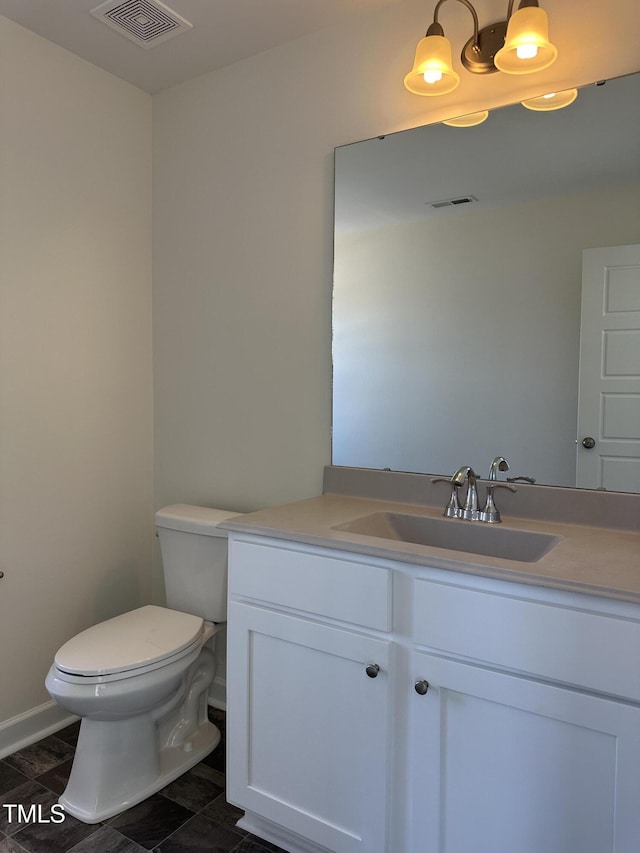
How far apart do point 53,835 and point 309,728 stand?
82 cm

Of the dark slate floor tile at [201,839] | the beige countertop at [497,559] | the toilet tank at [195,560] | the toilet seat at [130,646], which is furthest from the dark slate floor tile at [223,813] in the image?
the beige countertop at [497,559]

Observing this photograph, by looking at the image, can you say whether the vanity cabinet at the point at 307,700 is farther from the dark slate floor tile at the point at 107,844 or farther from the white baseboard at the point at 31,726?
the white baseboard at the point at 31,726

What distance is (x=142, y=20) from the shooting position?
199 cm

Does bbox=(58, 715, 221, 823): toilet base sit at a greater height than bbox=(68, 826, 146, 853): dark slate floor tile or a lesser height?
greater

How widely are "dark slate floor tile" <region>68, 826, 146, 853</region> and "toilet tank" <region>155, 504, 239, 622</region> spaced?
667 mm

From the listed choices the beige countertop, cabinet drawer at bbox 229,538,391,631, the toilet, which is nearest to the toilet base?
the toilet

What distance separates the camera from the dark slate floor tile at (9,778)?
1876 millimetres

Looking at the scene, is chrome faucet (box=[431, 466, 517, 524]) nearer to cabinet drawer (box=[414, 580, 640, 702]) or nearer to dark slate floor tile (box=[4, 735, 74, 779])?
cabinet drawer (box=[414, 580, 640, 702])

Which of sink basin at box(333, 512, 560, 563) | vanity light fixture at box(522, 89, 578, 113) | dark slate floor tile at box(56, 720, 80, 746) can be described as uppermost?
vanity light fixture at box(522, 89, 578, 113)

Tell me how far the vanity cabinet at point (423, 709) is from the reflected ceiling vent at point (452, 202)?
3.61ft

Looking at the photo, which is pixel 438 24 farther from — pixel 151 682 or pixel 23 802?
pixel 23 802

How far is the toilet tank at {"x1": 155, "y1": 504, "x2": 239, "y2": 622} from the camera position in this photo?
6.88 ft

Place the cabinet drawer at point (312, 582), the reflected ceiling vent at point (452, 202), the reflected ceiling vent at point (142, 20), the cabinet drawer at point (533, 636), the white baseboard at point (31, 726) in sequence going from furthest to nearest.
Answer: the white baseboard at point (31, 726)
the reflected ceiling vent at point (142, 20)
the reflected ceiling vent at point (452, 202)
the cabinet drawer at point (312, 582)
the cabinet drawer at point (533, 636)

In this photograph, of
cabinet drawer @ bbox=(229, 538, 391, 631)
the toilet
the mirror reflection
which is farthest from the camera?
the toilet
